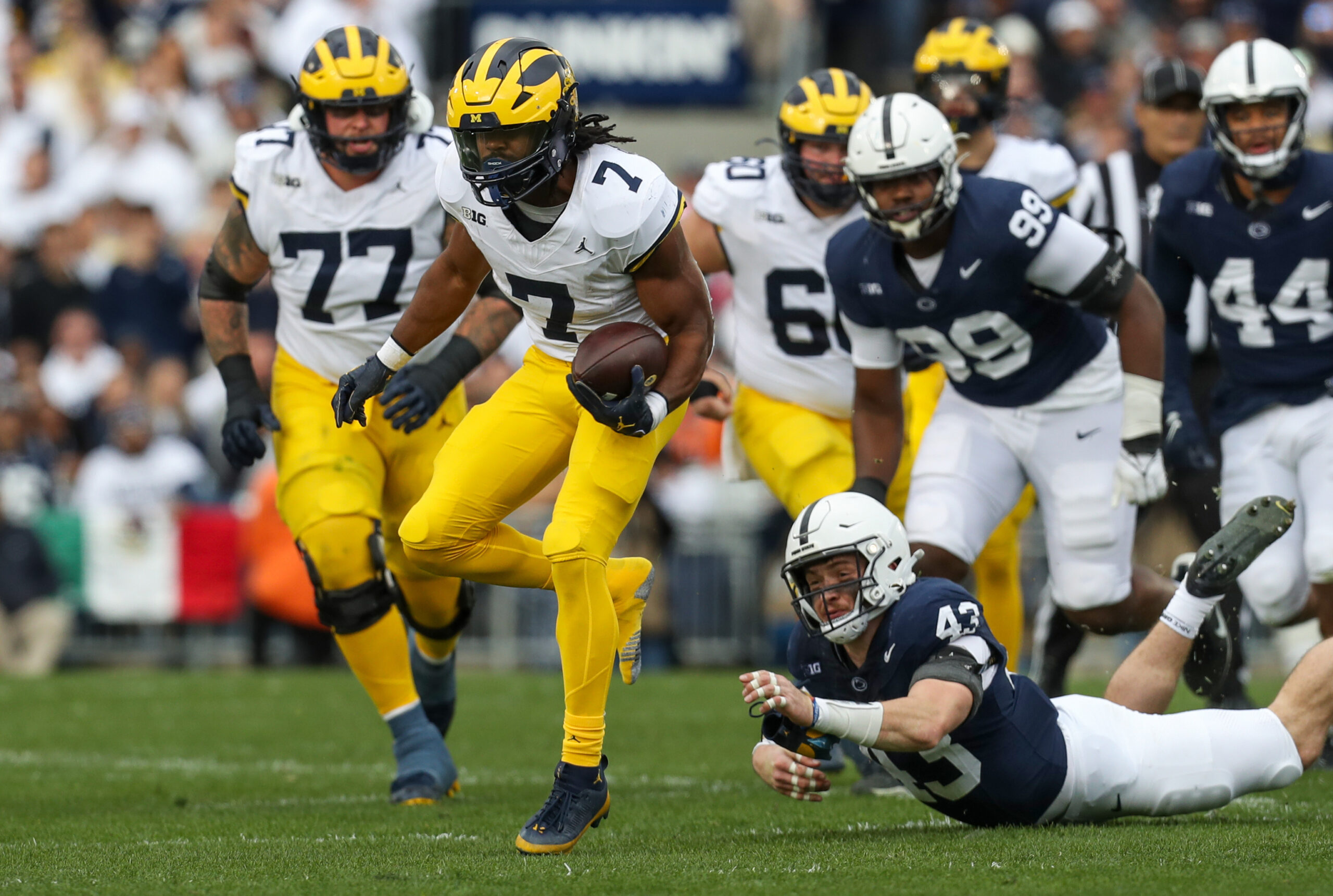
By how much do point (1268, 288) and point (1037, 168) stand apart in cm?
100

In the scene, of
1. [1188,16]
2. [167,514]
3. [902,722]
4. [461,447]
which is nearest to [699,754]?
[461,447]

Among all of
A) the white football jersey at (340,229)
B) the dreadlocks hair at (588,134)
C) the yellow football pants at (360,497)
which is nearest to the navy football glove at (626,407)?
the dreadlocks hair at (588,134)

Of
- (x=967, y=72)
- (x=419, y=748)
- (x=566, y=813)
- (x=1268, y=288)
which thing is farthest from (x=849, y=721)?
(x=967, y=72)

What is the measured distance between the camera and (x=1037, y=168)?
260 inches

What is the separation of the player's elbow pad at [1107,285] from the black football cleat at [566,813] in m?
2.02

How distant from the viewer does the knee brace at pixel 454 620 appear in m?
6.17

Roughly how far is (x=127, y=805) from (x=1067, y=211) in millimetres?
3879

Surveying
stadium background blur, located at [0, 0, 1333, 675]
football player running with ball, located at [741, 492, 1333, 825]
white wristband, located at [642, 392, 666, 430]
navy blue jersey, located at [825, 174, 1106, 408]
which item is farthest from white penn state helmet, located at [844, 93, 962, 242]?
stadium background blur, located at [0, 0, 1333, 675]

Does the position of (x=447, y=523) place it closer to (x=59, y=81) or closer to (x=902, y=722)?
(x=902, y=722)

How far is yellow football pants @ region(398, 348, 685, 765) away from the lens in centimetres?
472

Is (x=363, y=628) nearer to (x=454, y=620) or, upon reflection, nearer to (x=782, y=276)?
(x=454, y=620)

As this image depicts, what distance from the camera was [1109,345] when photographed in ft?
19.2

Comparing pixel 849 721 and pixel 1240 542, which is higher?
pixel 1240 542

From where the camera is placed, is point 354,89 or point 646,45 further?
point 646,45
